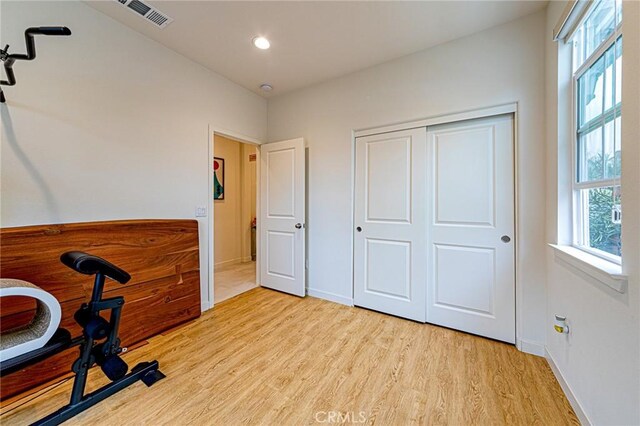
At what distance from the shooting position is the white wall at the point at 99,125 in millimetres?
1617

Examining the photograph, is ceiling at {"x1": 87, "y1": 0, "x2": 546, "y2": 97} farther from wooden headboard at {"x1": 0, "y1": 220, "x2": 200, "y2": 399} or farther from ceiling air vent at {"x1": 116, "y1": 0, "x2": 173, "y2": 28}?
wooden headboard at {"x1": 0, "y1": 220, "x2": 200, "y2": 399}

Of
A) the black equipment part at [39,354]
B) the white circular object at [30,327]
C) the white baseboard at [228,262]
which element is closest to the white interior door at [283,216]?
the white baseboard at [228,262]

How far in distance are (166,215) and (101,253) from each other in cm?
65

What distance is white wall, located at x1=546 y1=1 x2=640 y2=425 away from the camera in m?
0.95

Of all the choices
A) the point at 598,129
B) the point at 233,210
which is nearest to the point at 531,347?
the point at 598,129

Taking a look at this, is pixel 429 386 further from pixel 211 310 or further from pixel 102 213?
pixel 102 213

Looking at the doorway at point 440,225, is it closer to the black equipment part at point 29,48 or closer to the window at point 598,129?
the window at point 598,129

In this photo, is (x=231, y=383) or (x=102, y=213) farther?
(x=102, y=213)

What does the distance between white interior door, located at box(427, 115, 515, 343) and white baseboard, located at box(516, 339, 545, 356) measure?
0.08 metres

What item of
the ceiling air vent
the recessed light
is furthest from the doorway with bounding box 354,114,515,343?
the ceiling air vent

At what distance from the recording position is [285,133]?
A: 11.0ft

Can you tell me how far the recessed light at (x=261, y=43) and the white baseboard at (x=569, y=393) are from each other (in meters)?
3.43

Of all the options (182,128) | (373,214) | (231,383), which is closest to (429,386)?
(231,383)

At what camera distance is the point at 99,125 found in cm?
196
